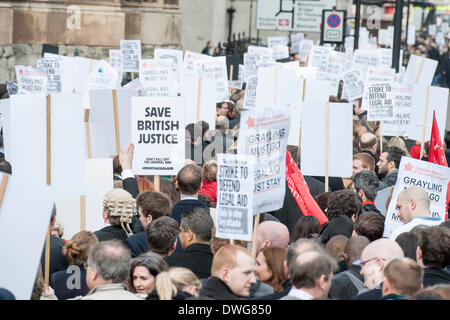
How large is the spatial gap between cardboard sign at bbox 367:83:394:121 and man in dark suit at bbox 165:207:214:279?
22.9ft

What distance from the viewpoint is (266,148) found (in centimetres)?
715

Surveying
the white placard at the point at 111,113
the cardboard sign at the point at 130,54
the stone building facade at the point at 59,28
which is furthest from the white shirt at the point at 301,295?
the stone building facade at the point at 59,28

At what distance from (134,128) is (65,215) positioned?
154 cm

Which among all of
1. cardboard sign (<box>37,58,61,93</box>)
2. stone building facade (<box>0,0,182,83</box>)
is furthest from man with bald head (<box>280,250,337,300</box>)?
stone building facade (<box>0,0,182,83</box>)

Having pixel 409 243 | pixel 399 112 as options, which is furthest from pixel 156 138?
pixel 399 112

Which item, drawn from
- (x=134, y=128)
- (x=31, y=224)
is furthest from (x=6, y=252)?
(x=134, y=128)

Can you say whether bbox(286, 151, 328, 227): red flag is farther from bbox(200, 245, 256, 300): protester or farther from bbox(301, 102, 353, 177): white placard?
bbox(200, 245, 256, 300): protester

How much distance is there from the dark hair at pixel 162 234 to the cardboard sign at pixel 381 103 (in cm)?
713

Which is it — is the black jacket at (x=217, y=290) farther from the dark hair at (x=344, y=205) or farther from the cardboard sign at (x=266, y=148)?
the dark hair at (x=344, y=205)

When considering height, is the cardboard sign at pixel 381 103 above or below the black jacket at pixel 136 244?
above

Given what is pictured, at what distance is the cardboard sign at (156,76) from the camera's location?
15.1m

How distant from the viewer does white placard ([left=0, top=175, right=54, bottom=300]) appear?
5281 millimetres
